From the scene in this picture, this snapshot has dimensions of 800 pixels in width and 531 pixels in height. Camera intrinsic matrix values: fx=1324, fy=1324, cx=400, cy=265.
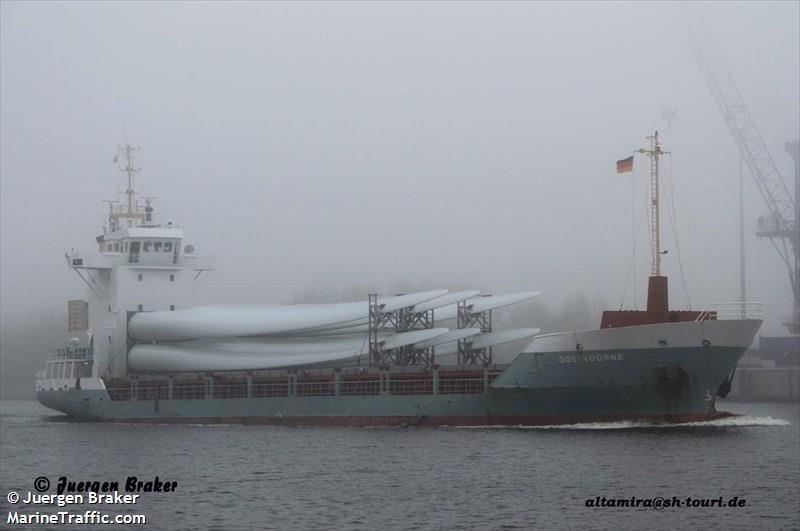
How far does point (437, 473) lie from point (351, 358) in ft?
75.9

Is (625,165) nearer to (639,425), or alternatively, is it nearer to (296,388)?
(639,425)

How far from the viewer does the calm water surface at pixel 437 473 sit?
36.9m

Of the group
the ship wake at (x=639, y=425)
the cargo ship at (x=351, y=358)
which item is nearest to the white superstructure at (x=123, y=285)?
the cargo ship at (x=351, y=358)

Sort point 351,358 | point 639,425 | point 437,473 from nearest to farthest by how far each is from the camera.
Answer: point 437,473 < point 639,425 < point 351,358

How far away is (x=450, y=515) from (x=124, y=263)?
4425 cm

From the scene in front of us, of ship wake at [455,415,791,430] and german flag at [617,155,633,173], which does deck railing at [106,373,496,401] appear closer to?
ship wake at [455,415,791,430]

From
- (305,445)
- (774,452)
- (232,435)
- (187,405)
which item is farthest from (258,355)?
(774,452)

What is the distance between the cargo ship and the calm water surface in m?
1.62

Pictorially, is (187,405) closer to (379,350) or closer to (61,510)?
(379,350)

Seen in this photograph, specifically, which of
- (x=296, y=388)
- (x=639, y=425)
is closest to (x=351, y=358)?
(x=296, y=388)

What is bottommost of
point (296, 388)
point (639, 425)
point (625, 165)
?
point (639, 425)

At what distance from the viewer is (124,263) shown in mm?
77312

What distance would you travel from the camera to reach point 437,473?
148 ft

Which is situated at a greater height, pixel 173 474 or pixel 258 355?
pixel 258 355
